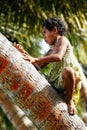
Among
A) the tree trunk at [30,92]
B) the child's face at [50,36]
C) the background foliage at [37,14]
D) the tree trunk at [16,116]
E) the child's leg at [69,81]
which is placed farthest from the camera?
the background foliage at [37,14]

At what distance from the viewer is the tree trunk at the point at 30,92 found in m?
2.85

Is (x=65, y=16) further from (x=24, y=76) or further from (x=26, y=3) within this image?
(x=24, y=76)

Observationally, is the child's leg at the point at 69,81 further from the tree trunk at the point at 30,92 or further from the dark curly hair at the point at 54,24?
the dark curly hair at the point at 54,24

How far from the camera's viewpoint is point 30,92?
289 cm

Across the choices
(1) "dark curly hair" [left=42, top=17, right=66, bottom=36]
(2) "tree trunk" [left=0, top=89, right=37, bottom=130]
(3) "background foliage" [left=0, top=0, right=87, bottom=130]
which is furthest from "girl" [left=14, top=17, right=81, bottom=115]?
(3) "background foliage" [left=0, top=0, right=87, bottom=130]

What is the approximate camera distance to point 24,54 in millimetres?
3057

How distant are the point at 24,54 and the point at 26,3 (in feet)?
14.5

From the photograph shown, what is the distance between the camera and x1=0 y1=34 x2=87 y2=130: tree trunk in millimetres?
2854

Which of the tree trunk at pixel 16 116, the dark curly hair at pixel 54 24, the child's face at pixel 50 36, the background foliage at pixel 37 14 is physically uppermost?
the dark curly hair at pixel 54 24

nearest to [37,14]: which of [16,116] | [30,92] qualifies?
[16,116]

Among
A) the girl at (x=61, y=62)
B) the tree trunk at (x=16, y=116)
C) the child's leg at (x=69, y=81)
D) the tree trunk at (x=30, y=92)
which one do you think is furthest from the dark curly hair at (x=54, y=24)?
the tree trunk at (x=16, y=116)

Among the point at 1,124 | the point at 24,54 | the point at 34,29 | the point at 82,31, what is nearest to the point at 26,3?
the point at 34,29

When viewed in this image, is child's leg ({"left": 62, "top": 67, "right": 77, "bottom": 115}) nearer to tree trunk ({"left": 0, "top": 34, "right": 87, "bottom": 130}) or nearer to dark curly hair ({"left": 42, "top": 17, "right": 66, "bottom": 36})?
tree trunk ({"left": 0, "top": 34, "right": 87, "bottom": 130})

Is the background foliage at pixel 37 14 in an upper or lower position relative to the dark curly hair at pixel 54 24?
lower
